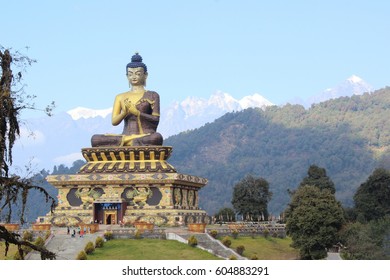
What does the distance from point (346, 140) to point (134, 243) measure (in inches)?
4379

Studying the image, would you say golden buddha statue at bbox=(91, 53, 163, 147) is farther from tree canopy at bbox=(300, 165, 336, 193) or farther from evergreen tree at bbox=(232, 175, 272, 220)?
evergreen tree at bbox=(232, 175, 272, 220)

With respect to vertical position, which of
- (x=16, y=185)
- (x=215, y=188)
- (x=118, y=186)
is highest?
(x=215, y=188)

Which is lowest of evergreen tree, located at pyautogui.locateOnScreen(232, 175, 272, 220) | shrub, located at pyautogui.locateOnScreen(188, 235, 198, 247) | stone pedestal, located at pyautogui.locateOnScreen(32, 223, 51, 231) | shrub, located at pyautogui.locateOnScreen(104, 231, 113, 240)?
shrub, located at pyautogui.locateOnScreen(188, 235, 198, 247)

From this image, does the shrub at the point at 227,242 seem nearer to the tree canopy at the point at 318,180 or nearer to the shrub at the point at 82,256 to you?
the shrub at the point at 82,256

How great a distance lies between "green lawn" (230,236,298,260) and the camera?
37.6 meters

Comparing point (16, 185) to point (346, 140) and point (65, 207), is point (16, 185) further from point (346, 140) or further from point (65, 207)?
point (346, 140)

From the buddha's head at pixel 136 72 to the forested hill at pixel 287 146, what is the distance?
218ft

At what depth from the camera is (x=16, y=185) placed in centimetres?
1237

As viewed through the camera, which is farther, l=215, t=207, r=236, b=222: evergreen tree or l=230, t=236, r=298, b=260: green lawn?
l=215, t=207, r=236, b=222: evergreen tree

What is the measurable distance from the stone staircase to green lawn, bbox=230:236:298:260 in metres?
1.11

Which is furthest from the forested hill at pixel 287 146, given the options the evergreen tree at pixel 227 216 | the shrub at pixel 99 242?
the shrub at pixel 99 242

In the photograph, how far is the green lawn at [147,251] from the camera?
3209 cm

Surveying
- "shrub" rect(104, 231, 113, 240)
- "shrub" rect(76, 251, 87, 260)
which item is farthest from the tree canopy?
"shrub" rect(76, 251, 87, 260)

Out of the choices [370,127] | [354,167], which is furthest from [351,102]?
[354,167]
